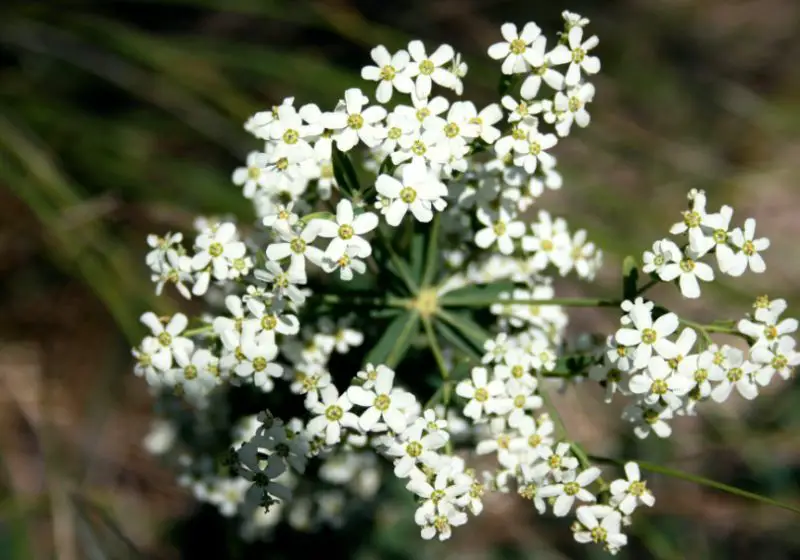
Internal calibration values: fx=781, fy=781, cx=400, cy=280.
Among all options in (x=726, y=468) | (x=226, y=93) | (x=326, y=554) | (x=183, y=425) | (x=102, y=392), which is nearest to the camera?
(x=183, y=425)

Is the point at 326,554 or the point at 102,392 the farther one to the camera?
the point at 102,392

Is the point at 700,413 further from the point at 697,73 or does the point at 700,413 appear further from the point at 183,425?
the point at 183,425

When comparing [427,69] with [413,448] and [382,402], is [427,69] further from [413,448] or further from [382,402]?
[413,448]

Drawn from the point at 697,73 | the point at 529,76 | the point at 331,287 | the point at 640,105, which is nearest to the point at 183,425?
the point at 331,287

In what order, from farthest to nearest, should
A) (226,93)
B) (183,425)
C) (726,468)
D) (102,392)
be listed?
(726,468), (102,392), (226,93), (183,425)

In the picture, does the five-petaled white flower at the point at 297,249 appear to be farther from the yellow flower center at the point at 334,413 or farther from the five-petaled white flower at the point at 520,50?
the five-petaled white flower at the point at 520,50

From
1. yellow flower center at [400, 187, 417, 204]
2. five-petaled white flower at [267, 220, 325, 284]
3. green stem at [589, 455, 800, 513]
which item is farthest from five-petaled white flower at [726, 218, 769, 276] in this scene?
five-petaled white flower at [267, 220, 325, 284]

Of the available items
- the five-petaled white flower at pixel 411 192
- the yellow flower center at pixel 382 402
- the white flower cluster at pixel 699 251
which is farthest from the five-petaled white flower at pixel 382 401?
the white flower cluster at pixel 699 251

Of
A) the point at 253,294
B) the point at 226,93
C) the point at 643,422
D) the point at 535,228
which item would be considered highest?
the point at 226,93
